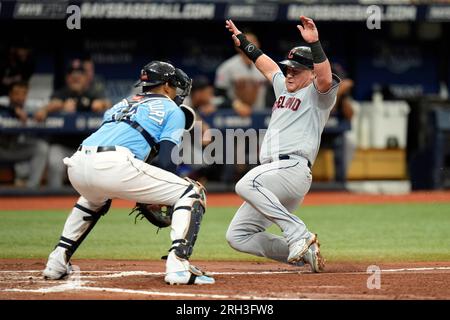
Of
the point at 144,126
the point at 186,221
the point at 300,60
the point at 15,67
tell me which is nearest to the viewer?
the point at 186,221

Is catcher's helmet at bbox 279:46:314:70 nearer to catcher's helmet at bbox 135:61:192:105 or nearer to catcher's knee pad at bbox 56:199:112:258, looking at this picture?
catcher's helmet at bbox 135:61:192:105

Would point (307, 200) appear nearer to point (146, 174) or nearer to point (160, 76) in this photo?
point (160, 76)

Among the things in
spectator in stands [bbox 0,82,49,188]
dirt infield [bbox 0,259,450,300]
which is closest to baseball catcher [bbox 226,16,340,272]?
dirt infield [bbox 0,259,450,300]

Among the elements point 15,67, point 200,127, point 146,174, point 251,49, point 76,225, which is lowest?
point 76,225

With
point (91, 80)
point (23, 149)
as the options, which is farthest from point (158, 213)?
point (23, 149)

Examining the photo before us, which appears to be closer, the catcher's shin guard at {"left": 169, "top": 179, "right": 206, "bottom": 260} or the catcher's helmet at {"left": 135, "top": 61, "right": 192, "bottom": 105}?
the catcher's shin guard at {"left": 169, "top": 179, "right": 206, "bottom": 260}

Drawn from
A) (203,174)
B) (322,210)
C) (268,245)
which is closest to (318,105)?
(268,245)

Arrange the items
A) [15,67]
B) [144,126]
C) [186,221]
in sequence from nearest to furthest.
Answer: [186,221] → [144,126] → [15,67]
